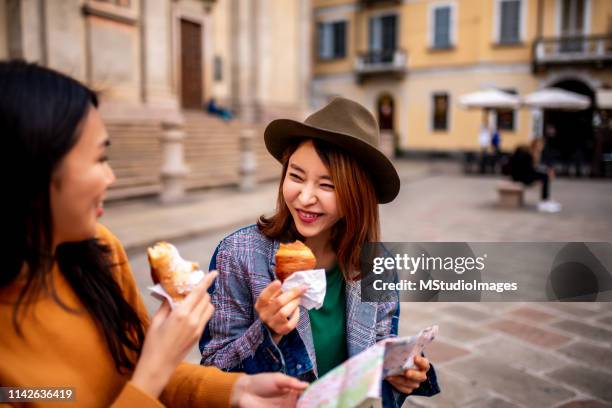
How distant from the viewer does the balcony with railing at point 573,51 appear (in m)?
22.6

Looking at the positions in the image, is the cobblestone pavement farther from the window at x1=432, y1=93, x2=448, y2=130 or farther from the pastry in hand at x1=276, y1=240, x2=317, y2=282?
the window at x1=432, y1=93, x2=448, y2=130

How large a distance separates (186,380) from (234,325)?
272 millimetres

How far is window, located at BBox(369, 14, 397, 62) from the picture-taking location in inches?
1093

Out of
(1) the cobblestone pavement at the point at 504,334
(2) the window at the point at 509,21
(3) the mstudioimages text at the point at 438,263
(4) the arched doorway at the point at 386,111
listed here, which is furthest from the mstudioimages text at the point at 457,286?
(4) the arched doorway at the point at 386,111

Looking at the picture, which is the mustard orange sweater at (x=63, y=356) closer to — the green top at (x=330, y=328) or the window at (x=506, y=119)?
the green top at (x=330, y=328)

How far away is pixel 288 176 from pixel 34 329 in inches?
35.4

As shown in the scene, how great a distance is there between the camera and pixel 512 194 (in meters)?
11.0

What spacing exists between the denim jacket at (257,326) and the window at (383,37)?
89.1 feet

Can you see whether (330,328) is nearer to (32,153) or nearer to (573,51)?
(32,153)

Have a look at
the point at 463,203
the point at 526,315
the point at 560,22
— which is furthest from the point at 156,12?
the point at 560,22

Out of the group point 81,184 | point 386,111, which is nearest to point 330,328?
point 81,184

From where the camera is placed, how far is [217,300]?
1.71 metres

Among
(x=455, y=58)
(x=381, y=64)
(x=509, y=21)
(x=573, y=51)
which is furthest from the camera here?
(x=381, y=64)

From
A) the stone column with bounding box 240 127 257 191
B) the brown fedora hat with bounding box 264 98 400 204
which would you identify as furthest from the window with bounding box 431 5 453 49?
the brown fedora hat with bounding box 264 98 400 204
